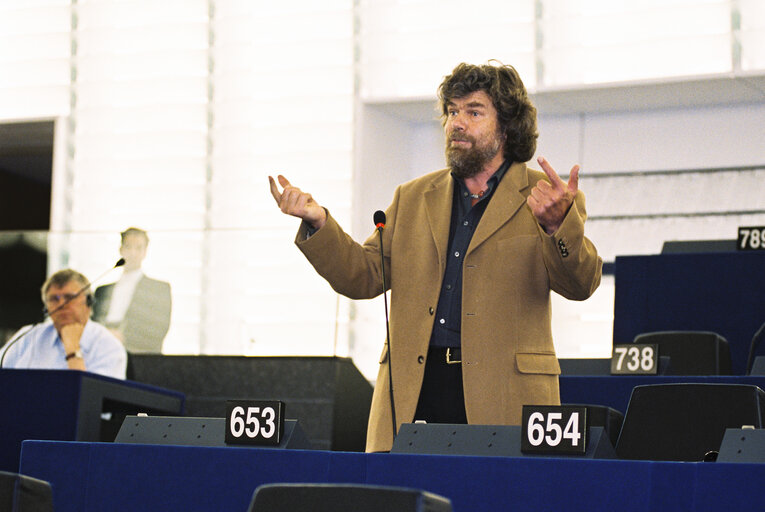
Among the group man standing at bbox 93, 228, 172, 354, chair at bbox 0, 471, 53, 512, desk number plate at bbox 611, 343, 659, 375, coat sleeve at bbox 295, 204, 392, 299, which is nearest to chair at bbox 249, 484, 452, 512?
chair at bbox 0, 471, 53, 512

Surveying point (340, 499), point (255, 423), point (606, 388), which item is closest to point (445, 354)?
point (255, 423)

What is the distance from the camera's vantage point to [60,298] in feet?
18.2

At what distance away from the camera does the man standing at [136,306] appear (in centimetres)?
605

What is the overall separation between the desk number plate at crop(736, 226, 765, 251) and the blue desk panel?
3.37 meters

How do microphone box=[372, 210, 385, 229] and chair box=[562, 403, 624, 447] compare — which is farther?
chair box=[562, 403, 624, 447]

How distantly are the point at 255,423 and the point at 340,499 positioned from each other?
74 centimetres

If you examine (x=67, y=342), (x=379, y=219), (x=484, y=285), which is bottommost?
(x=67, y=342)

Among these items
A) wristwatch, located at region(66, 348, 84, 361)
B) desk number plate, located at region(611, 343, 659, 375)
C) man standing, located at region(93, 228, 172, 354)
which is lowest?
wristwatch, located at region(66, 348, 84, 361)

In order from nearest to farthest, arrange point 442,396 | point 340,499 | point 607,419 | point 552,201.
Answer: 1. point 340,499
2. point 552,201
3. point 442,396
4. point 607,419

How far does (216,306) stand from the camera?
625cm

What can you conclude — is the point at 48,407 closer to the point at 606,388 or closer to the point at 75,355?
the point at 75,355

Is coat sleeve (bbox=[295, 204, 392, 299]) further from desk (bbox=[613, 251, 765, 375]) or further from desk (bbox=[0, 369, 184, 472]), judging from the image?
desk (bbox=[613, 251, 765, 375])

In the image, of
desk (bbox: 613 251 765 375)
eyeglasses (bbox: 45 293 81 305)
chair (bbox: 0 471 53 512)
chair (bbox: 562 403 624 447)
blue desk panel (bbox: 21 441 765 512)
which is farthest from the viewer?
eyeglasses (bbox: 45 293 81 305)

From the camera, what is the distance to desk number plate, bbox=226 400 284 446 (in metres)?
2.19
